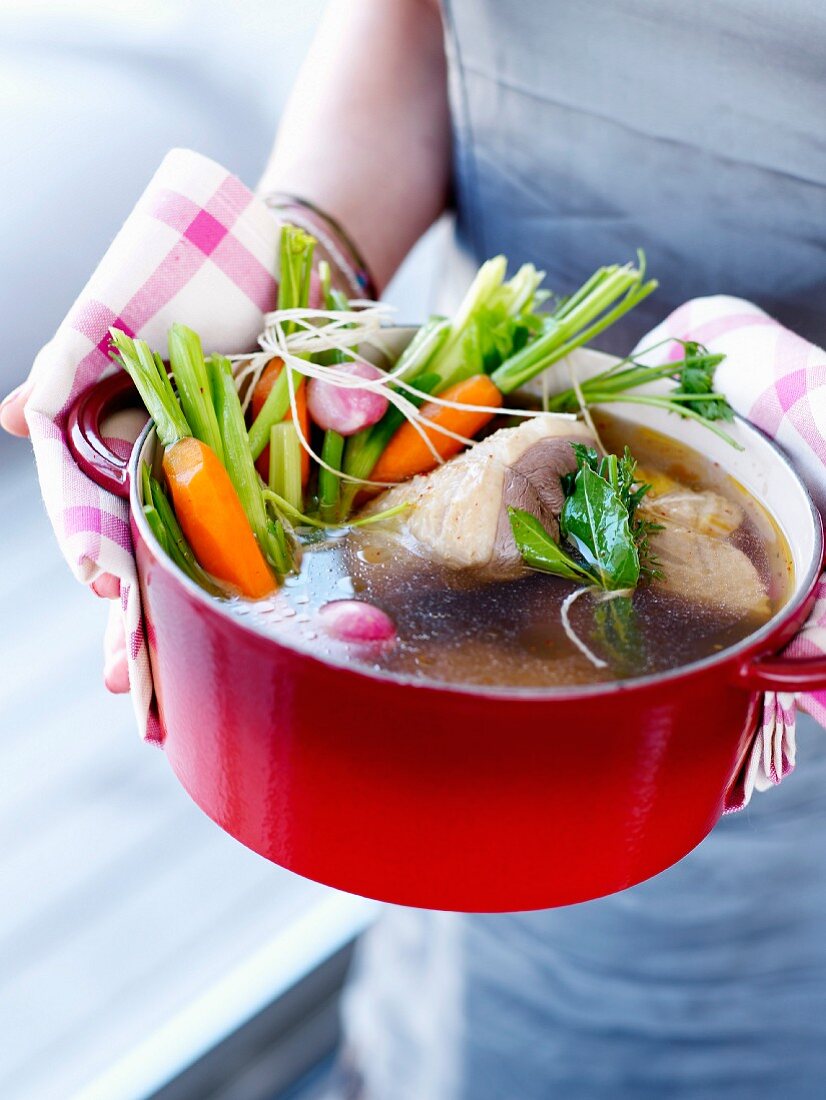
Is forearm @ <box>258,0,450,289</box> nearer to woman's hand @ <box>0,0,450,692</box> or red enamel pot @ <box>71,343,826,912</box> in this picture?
woman's hand @ <box>0,0,450,692</box>

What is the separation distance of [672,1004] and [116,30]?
1.40 meters

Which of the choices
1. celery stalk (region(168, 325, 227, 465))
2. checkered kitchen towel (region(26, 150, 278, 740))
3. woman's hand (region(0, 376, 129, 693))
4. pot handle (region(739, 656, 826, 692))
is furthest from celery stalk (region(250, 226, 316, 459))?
pot handle (region(739, 656, 826, 692))

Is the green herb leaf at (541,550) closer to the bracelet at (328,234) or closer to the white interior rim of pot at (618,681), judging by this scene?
the white interior rim of pot at (618,681)

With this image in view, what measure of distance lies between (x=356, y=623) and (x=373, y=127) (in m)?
0.66

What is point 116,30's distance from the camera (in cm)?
112

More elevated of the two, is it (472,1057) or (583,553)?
(583,553)

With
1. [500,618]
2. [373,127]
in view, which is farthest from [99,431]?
[373,127]

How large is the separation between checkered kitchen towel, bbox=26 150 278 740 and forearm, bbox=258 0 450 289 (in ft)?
0.68

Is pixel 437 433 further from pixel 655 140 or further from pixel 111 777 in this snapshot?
pixel 111 777

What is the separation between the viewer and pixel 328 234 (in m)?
1.06

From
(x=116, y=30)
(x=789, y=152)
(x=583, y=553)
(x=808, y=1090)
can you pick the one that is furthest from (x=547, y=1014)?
(x=116, y=30)

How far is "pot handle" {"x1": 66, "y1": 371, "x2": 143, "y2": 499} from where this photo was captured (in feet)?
2.44

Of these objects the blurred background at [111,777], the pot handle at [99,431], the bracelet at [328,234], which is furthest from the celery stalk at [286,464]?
the blurred background at [111,777]

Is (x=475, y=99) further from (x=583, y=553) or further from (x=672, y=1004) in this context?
(x=672, y=1004)
